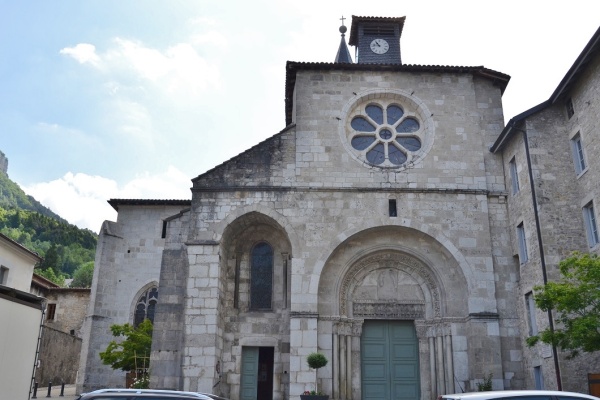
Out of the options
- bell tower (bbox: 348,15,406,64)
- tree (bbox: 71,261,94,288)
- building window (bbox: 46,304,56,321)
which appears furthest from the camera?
tree (bbox: 71,261,94,288)

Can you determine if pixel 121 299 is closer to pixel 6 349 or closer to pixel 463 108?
pixel 6 349

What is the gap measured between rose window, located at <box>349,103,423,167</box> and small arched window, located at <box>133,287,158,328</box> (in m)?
12.4

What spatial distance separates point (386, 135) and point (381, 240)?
12.7 feet

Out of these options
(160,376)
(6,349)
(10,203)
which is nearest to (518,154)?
(160,376)

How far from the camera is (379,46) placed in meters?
24.7

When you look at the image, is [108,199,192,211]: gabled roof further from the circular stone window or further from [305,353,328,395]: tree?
[305,353,328,395]: tree

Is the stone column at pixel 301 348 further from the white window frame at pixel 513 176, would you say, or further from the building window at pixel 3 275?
the building window at pixel 3 275

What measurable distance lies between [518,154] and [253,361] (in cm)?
1087

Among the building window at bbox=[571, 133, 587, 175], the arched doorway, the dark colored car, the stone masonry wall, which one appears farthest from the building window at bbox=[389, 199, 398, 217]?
the dark colored car

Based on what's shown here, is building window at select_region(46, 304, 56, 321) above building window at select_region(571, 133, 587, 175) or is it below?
below

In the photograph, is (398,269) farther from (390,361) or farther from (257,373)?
(257,373)

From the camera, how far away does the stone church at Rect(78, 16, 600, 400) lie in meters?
16.9

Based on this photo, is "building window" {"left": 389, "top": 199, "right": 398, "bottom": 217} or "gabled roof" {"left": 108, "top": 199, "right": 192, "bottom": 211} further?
"gabled roof" {"left": 108, "top": 199, "right": 192, "bottom": 211}

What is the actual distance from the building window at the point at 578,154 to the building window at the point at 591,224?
114 centimetres
